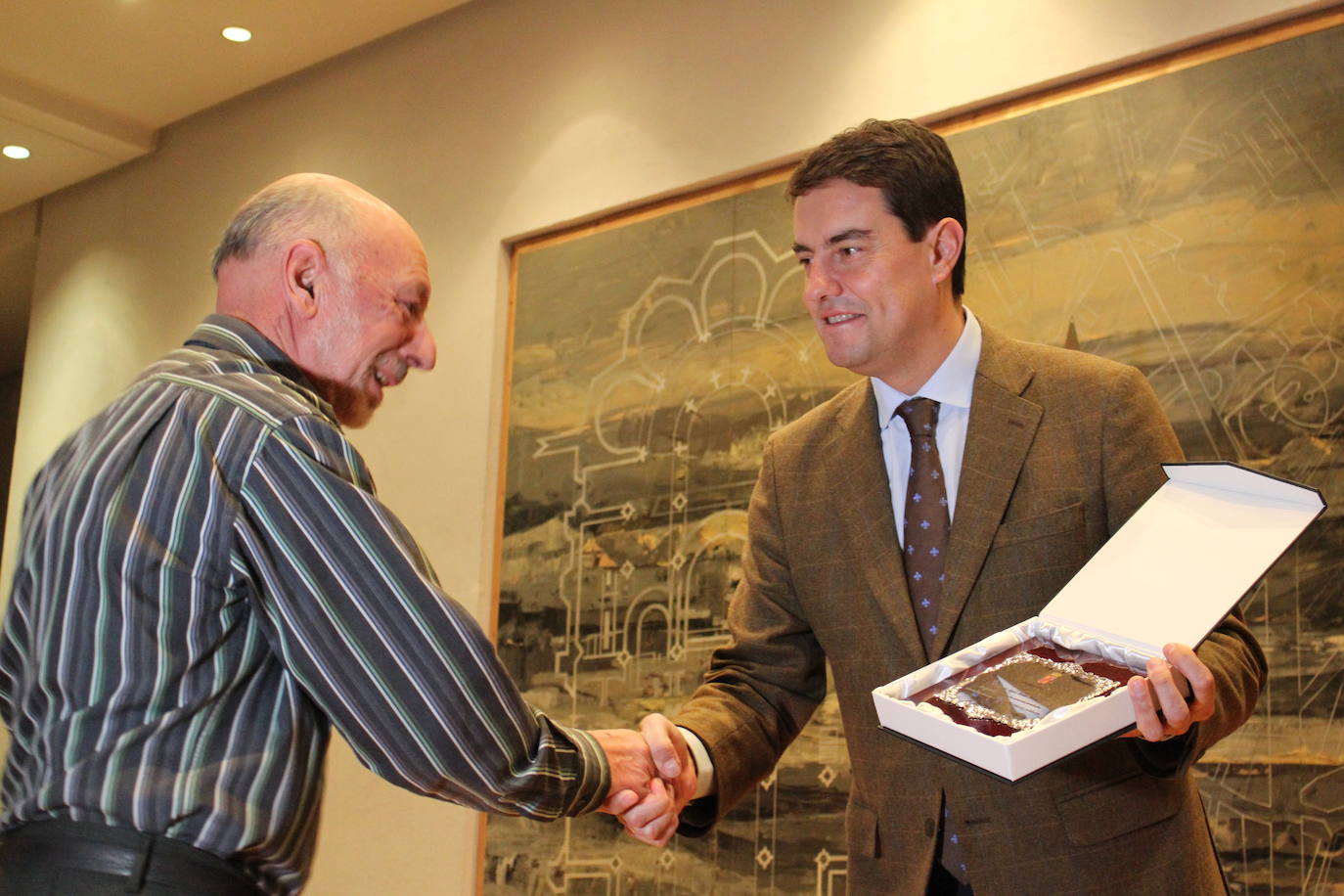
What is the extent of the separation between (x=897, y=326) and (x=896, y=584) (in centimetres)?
48

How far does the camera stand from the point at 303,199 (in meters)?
2.03

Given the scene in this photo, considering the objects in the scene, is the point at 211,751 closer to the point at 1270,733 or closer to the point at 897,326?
the point at 897,326

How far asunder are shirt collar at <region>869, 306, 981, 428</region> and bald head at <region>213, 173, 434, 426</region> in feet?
2.61

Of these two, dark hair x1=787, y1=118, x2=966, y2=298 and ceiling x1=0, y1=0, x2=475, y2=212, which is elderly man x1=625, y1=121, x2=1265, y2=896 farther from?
ceiling x1=0, y1=0, x2=475, y2=212

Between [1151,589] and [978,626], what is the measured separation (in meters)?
0.33

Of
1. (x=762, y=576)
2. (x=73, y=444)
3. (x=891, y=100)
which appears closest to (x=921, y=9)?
(x=891, y=100)

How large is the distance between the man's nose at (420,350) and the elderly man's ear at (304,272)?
210 millimetres

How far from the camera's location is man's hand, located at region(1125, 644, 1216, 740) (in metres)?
1.54

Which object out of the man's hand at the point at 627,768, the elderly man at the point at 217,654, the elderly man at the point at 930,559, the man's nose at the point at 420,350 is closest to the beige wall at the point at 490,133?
the elderly man at the point at 930,559

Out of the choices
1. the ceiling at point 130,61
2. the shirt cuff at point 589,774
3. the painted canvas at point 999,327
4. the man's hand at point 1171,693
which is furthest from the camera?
the ceiling at point 130,61

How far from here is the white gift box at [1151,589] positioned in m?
1.54

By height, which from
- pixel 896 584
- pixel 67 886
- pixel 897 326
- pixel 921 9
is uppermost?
pixel 921 9

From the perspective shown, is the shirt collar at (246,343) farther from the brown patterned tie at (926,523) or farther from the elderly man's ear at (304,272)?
the brown patterned tie at (926,523)

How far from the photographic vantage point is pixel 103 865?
1.43 m
